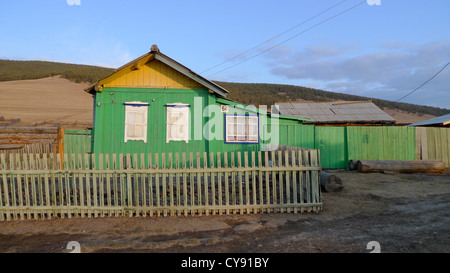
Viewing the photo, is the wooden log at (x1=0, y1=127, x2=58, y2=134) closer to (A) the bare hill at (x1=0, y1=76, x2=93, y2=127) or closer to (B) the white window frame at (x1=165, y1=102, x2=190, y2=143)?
(B) the white window frame at (x1=165, y1=102, x2=190, y2=143)

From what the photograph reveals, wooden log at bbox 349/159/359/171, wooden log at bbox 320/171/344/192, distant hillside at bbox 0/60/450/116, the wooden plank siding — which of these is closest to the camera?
wooden log at bbox 320/171/344/192

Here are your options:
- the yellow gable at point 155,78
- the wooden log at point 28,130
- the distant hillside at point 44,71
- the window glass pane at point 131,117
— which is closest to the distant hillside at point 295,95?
the distant hillside at point 44,71

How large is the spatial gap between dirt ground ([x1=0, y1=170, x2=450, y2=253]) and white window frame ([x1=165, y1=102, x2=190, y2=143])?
6.12m

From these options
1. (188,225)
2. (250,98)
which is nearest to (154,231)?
(188,225)

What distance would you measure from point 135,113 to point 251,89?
69.2 m

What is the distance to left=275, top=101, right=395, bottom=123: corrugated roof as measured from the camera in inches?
763

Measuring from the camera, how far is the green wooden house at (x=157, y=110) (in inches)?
452

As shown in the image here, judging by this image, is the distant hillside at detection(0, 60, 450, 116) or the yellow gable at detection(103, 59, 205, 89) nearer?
the yellow gable at detection(103, 59, 205, 89)

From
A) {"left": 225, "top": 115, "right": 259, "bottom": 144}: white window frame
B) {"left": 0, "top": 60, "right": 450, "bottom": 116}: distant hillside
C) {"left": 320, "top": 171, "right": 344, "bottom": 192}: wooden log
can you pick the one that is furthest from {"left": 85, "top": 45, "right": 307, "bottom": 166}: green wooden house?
{"left": 0, "top": 60, "right": 450, "bottom": 116}: distant hillside

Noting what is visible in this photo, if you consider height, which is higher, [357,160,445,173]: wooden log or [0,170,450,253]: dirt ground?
[357,160,445,173]: wooden log

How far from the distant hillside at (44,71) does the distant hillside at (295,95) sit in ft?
107
